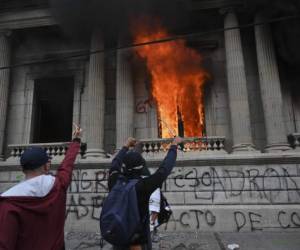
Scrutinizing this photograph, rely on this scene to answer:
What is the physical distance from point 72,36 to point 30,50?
2368 millimetres

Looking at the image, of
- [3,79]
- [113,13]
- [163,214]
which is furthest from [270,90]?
[3,79]

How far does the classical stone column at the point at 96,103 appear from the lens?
1175 cm

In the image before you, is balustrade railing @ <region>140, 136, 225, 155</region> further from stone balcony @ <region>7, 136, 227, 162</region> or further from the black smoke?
the black smoke

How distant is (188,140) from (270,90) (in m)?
3.40

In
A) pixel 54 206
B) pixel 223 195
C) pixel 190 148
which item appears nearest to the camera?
pixel 54 206

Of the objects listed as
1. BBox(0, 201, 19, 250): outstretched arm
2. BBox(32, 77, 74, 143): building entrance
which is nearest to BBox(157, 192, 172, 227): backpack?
BBox(0, 201, 19, 250): outstretched arm

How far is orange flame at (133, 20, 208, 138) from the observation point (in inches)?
503

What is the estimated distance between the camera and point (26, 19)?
44.1 ft

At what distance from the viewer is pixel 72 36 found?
1341 centimetres

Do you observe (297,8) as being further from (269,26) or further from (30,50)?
(30,50)

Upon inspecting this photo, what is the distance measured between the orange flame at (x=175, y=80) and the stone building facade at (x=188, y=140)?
0.41 meters

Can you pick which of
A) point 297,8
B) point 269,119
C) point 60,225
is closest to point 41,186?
point 60,225

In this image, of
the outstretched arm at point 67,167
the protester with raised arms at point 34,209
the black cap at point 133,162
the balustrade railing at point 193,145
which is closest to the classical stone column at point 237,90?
the balustrade railing at point 193,145

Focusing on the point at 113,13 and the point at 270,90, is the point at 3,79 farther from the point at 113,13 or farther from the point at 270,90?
the point at 270,90
